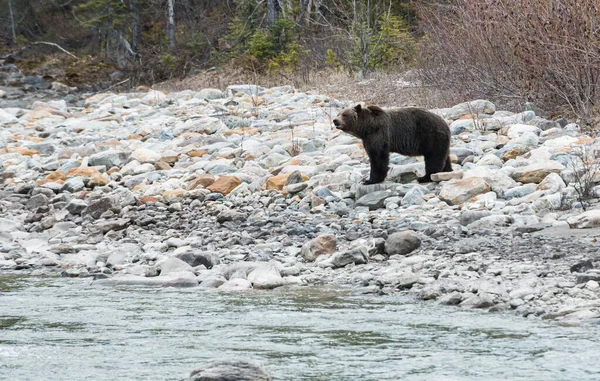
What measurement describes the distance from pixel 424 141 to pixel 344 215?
4.03 feet

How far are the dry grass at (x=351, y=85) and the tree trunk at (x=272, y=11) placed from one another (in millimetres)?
1646

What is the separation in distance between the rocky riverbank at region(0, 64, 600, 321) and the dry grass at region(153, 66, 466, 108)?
3.66 feet

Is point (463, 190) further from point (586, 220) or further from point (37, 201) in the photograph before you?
point (37, 201)

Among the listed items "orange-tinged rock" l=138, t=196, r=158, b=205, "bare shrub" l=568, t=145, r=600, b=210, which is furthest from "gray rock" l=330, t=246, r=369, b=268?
"orange-tinged rock" l=138, t=196, r=158, b=205

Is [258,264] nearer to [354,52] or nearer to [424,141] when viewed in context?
[424,141]

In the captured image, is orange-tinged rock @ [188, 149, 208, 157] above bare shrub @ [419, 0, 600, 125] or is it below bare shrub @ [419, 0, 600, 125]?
below

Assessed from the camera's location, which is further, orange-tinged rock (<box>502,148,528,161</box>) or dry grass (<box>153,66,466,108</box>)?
dry grass (<box>153,66,466,108</box>)

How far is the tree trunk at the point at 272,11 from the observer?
23.8m

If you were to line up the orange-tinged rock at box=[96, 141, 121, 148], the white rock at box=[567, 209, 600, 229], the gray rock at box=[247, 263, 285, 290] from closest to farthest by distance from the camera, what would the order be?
the gray rock at box=[247, 263, 285, 290] < the white rock at box=[567, 209, 600, 229] < the orange-tinged rock at box=[96, 141, 121, 148]

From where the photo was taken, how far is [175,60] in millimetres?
26297

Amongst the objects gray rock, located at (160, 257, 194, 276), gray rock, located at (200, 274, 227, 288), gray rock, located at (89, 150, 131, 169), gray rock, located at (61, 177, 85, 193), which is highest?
gray rock, located at (200, 274, 227, 288)

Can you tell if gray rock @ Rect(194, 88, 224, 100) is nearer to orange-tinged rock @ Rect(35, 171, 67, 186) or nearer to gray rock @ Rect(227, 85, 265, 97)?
gray rock @ Rect(227, 85, 265, 97)

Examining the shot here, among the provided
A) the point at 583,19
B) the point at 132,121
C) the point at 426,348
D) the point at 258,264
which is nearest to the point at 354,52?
the point at 132,121

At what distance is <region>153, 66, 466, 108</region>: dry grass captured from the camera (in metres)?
14.1
